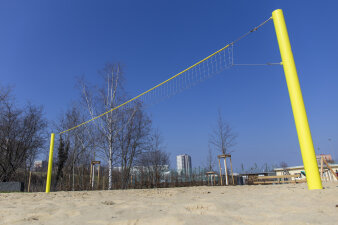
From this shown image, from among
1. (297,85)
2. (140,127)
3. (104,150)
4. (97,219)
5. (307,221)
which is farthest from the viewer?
(140,127)

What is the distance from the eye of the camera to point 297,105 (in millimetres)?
3549

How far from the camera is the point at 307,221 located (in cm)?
176

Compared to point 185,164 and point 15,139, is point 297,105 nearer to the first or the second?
point 15,139

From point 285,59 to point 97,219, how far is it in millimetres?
3830

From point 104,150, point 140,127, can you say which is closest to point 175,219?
point 104,150

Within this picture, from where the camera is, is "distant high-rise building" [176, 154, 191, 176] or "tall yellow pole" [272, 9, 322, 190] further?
"distant high-rise building" [176, 154, 191, 176]

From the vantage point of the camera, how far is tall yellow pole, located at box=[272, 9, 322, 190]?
331 centimetres

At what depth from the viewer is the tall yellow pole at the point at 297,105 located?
3.31 metres

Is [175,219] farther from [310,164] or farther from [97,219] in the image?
[310,164]

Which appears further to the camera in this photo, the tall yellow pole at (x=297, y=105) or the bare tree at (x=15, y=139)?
the bare tree at (x=15, y=139)

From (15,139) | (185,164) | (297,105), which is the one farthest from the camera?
(185,164)

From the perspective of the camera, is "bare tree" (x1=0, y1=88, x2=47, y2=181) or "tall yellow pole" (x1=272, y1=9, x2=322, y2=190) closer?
"tall yellow pole" (x1=272, y1=9, x2=322, y2=190)

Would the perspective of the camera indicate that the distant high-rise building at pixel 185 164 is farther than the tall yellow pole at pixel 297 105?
Yes

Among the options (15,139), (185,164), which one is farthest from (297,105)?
(185,164)
